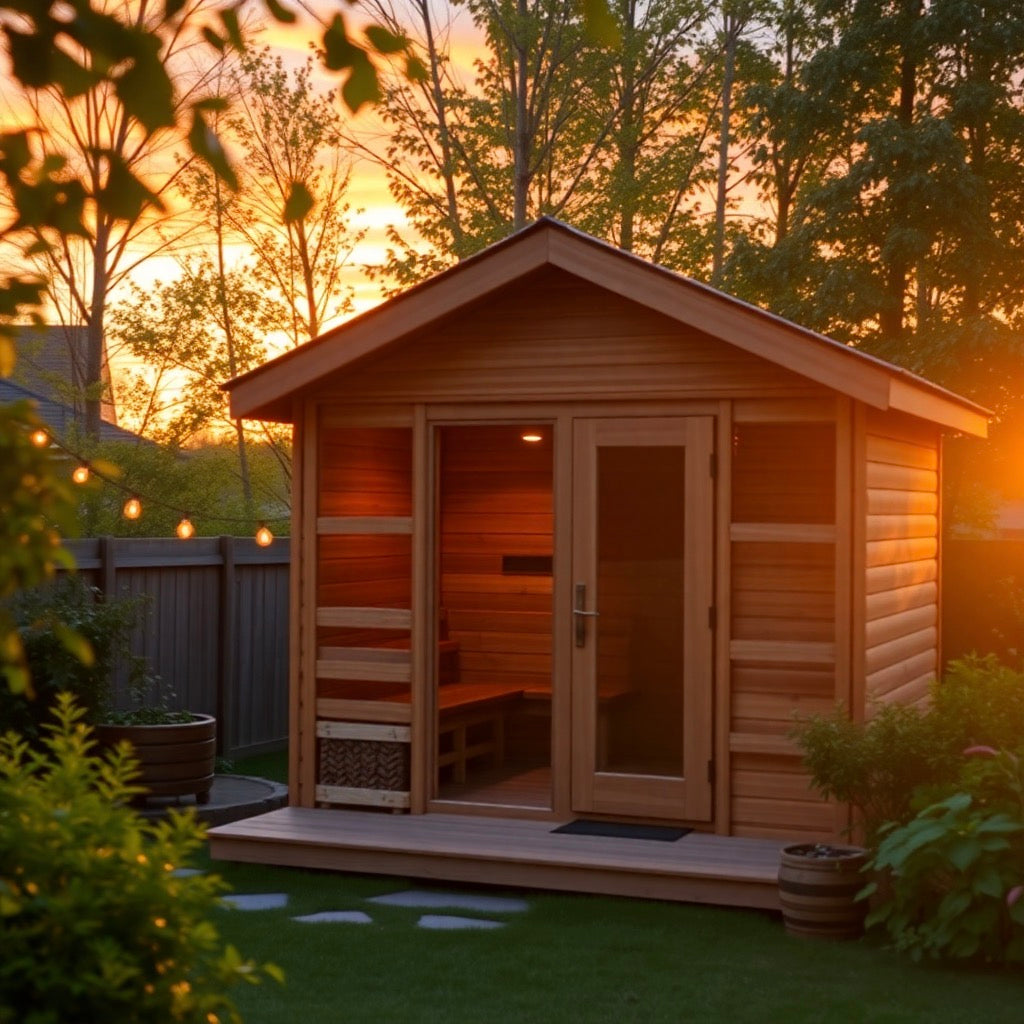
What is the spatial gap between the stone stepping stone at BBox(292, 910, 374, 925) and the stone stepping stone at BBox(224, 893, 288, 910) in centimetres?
24

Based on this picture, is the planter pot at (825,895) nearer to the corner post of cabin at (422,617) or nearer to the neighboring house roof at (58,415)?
the corner post of cabin at (422,617)

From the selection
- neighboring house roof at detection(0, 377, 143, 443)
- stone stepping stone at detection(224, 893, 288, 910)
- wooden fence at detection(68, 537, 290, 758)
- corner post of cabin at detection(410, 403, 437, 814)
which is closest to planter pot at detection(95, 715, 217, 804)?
wooden fence at detection(68, 537, 290, 758)

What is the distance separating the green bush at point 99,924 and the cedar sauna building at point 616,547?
4385 millimetres

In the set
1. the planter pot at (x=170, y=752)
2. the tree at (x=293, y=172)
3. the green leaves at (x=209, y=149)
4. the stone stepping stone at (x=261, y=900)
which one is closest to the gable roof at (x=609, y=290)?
the planter pot at (x=170, y=752)

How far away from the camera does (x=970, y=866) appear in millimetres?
6102

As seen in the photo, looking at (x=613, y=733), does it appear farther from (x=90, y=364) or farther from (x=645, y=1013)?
(x=90, y=364)

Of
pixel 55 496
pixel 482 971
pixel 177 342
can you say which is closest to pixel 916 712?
pixel 482 971

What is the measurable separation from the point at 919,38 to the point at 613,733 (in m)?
10.8

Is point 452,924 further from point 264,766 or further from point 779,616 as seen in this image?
point 264,766

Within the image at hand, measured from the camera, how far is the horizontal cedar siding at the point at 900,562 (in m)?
8.17

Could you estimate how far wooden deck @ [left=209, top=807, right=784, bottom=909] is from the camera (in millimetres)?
7273

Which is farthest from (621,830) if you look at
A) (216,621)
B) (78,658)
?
(216,621)

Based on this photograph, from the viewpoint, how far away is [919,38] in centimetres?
1631

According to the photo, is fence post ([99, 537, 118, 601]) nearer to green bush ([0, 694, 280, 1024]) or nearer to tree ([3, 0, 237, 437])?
tree ([3, 0, 237, 437])
